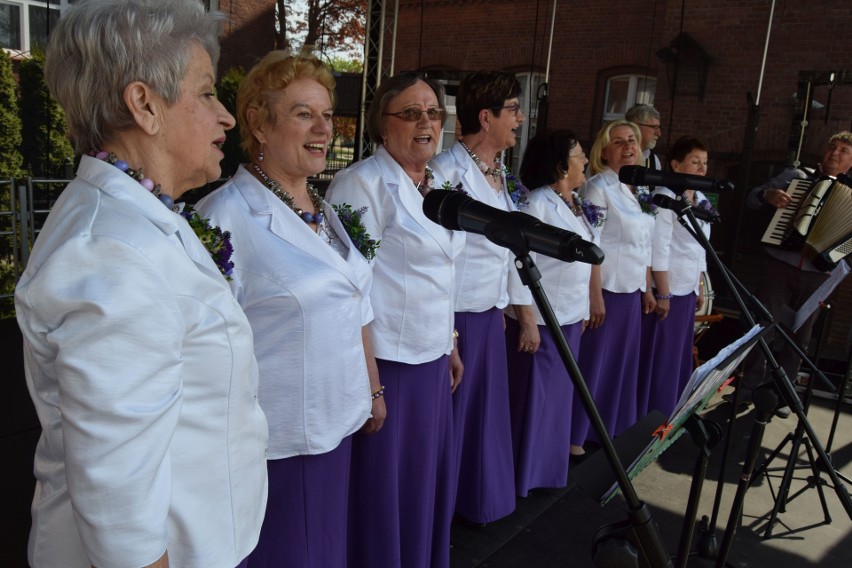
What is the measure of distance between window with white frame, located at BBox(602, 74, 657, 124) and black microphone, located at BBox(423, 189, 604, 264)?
36.3 ft

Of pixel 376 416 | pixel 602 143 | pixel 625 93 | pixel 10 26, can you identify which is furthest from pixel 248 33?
pixel 376 416

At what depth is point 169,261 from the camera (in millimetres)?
1219

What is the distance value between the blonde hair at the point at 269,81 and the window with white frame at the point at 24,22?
29.7ft

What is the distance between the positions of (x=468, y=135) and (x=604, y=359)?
192cm

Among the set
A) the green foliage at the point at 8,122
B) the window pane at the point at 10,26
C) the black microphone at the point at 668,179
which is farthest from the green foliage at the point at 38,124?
the black microphone at the point at 668,179

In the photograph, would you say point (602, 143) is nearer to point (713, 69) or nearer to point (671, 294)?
Answer: point (671, 294)

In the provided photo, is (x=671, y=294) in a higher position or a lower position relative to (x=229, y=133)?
lower

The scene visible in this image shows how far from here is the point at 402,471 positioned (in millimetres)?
2719

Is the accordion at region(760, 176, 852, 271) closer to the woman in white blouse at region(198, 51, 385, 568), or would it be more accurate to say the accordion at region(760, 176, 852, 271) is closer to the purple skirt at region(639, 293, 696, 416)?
the purple skirt at region(639, 293, 696, 416)

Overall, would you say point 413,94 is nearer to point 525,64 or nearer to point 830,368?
point 830,368

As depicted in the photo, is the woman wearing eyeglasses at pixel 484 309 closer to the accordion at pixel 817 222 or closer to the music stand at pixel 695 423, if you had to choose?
the music stand at pixel 695 423

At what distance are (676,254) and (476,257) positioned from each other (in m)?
2.43

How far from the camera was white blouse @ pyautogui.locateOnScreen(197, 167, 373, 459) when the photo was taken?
192 cm

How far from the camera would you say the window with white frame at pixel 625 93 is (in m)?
11.8
